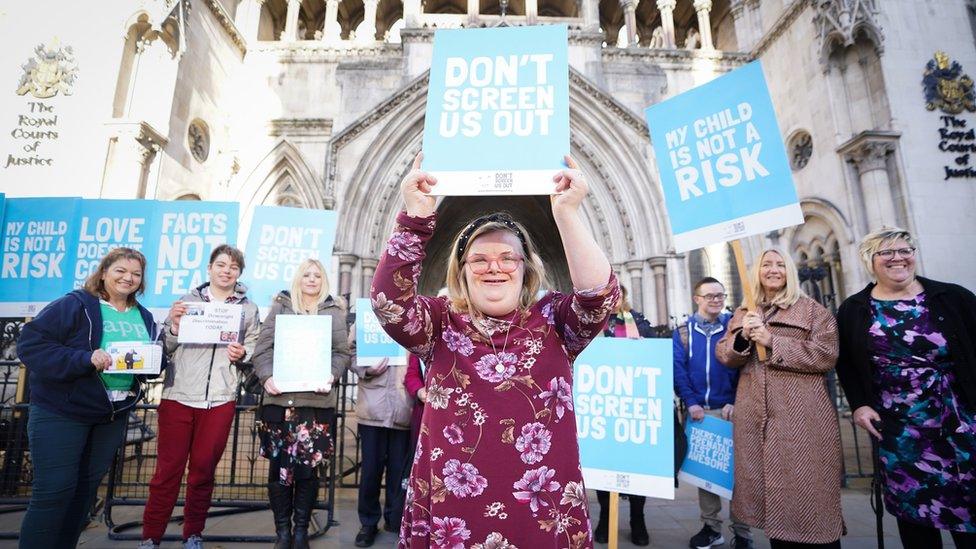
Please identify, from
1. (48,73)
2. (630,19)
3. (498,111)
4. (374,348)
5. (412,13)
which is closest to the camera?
(498,111)

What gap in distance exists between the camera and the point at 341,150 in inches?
461

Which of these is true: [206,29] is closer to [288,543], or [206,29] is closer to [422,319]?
[288,543]

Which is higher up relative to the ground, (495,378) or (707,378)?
(495,378)

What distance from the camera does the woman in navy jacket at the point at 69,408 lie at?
2445 mm

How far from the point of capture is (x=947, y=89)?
9453mm

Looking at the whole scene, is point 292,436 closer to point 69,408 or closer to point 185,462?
point 185,462

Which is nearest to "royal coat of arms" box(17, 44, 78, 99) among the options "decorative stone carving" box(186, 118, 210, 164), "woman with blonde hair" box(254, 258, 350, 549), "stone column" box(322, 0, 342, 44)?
"decorative stone carving" box(186, 118, 210, 164)

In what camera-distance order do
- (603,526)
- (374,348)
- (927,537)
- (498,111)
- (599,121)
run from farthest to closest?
(599,121) < (374,348) < (603,526) < (927,537) < (498,111)

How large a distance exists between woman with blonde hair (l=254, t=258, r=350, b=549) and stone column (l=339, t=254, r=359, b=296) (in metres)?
7.74

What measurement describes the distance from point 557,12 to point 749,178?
56.3ft

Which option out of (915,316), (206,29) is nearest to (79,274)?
(915,316)

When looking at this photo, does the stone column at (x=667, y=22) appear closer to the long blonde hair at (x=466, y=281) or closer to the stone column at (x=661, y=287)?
the stone column at (x=661, y=287)

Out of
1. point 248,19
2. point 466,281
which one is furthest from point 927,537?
point 248,19

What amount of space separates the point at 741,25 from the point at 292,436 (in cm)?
1684
